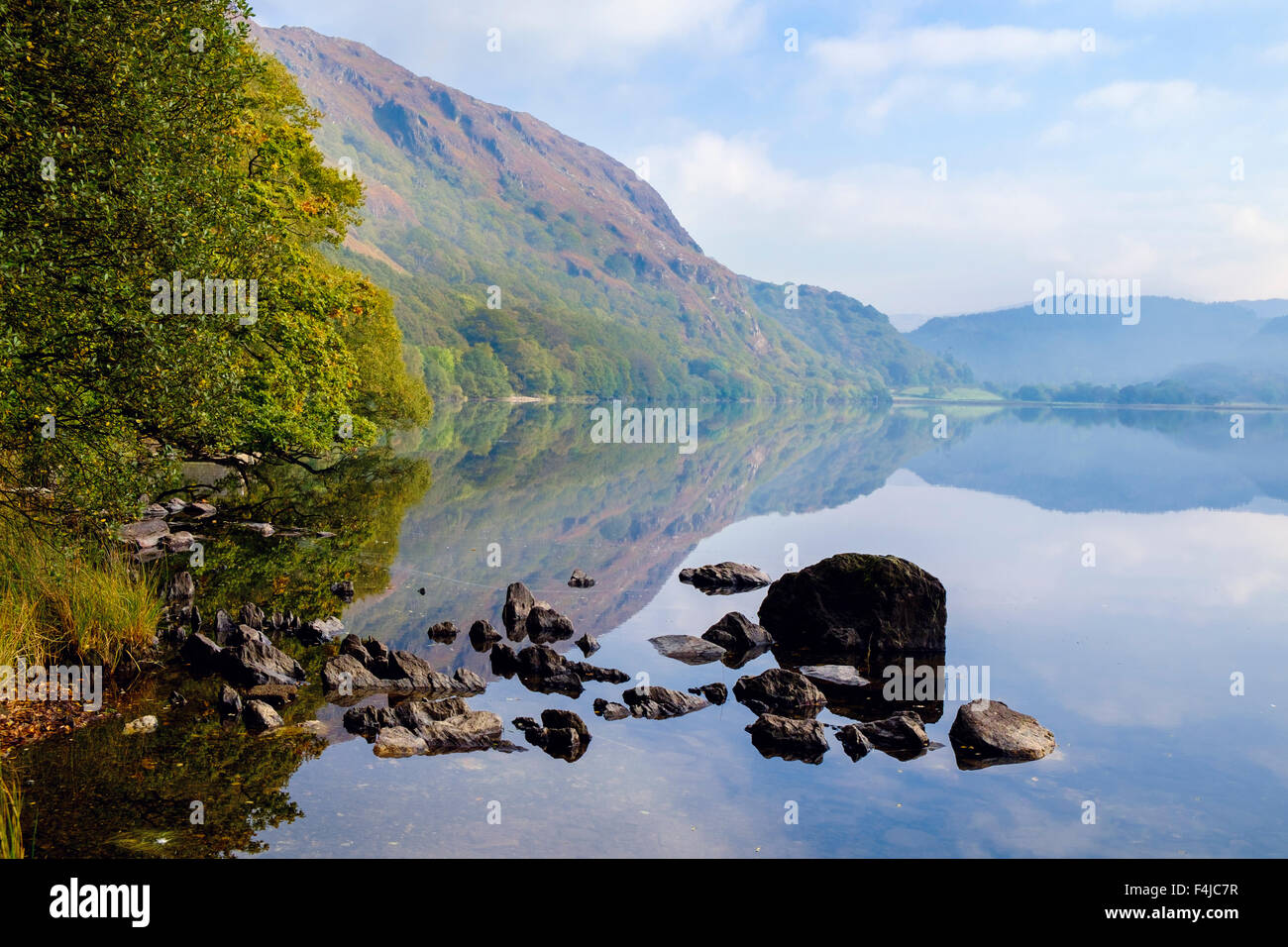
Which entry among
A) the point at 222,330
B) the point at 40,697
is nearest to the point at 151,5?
the point at 222,330

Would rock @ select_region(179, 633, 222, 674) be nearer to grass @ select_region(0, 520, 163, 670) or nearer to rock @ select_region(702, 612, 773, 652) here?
grass @ select_region(0, 520, 163, 670)

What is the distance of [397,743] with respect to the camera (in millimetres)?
14461

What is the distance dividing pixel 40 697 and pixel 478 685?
291 inches

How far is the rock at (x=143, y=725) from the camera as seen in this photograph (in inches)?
556

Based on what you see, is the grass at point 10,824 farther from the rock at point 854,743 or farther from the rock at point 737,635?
the rock at point 737,635

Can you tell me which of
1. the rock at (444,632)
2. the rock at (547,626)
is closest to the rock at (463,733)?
the rock at (444,632)

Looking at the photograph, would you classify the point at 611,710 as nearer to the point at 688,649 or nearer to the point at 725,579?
the point at 688,649

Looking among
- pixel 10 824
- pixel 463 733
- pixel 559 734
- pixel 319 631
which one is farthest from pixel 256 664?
pixel 10 824

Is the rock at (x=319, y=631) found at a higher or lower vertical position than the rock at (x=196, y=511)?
lower

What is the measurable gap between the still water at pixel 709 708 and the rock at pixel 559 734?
0.31 metres
